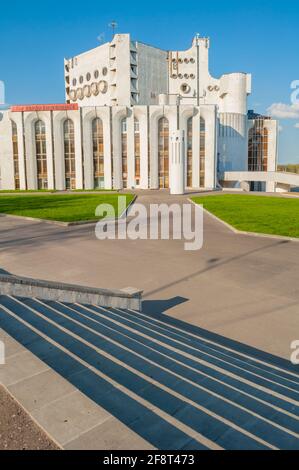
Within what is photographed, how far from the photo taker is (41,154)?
58.8 metres

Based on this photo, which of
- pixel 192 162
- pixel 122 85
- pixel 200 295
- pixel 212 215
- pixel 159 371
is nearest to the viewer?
pixel 159 371

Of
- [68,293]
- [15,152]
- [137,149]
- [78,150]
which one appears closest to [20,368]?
[68,293]

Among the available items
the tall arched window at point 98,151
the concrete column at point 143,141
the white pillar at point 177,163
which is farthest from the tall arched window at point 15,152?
the white pillar at point 177,163

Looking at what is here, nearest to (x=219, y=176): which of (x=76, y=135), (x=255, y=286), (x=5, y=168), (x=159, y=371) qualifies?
(x=76, y=135)

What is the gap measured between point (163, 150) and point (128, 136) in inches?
236

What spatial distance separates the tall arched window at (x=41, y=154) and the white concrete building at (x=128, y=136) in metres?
0.16

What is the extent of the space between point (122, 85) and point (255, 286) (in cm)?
6319

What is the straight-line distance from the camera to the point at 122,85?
66.1m

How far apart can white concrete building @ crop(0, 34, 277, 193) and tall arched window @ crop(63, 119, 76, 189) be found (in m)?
0.16

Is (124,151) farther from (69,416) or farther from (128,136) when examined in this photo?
(69,416)

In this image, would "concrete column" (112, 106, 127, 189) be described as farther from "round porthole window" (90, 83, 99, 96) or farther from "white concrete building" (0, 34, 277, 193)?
"round porthole window" (90, 83, 99, 96)

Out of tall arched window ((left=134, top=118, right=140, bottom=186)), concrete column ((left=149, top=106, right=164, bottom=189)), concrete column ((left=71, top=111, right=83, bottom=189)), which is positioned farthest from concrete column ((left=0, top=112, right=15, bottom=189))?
concrete column ((left=149, top=106, right=164, bottom=189))

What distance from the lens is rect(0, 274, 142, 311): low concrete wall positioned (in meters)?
8.20
